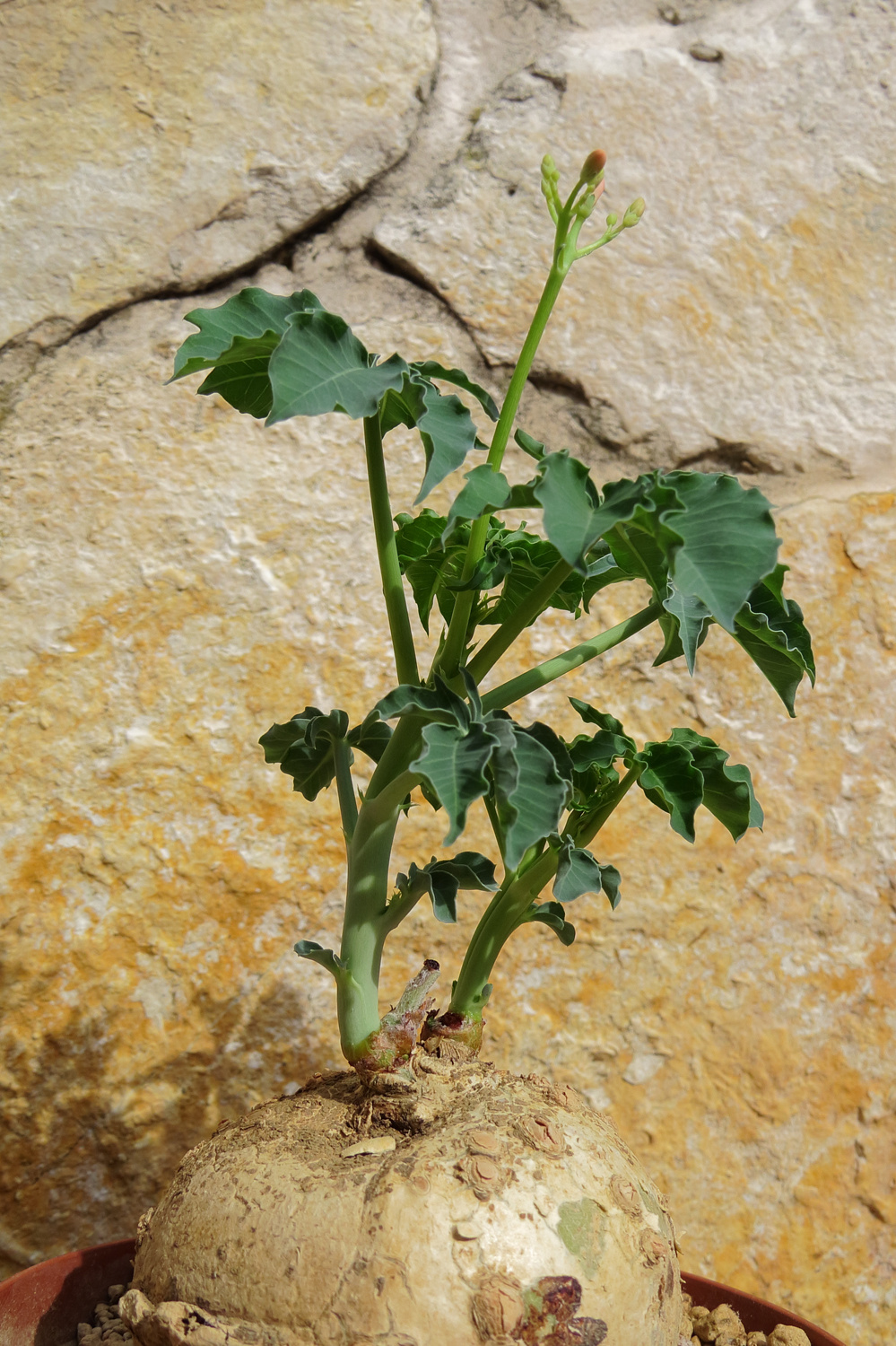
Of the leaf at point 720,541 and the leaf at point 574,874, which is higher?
the leaf at point 720,541

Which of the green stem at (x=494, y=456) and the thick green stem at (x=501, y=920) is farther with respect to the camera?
the thick green stem at (x=501, y=920)

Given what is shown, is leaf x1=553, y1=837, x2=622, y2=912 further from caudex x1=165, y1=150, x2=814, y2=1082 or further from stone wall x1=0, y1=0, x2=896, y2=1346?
stone wall x1=0, y1=0, x2=896, y2=1346

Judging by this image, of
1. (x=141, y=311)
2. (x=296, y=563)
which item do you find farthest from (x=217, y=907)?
(x=141, y=311)

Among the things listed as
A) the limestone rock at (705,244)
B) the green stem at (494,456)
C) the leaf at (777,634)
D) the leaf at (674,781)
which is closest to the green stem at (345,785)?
the green stem at (494,456)

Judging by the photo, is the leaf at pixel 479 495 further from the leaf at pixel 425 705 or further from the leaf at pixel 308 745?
the leaf at pixel 308 745

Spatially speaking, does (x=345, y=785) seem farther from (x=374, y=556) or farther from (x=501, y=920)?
(x=374, y=556)

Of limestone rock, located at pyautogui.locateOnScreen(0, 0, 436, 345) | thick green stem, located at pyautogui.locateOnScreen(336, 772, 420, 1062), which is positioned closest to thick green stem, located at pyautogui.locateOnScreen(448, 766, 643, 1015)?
thick green stem, located at pyautogui.locateOnScreen(336, 772, 420, 1062)
